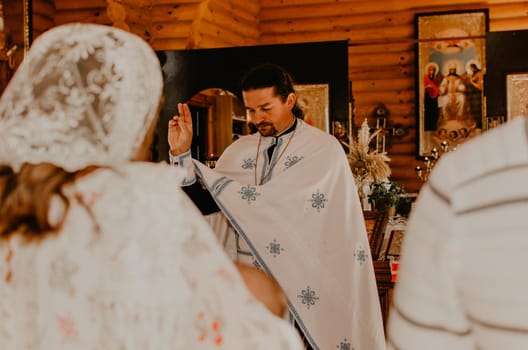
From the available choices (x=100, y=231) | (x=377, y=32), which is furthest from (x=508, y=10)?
(x=100, y=231)

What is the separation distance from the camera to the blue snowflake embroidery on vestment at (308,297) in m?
3.99

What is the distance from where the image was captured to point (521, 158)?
0.95m

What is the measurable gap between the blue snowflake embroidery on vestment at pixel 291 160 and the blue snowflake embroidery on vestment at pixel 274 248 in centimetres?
43

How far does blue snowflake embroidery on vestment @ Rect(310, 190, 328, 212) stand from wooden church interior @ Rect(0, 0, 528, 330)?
0.54 meters

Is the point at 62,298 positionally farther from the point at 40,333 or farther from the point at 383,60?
the point at 383,60

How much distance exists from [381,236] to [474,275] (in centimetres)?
351

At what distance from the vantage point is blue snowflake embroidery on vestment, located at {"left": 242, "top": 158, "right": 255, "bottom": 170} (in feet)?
13.8

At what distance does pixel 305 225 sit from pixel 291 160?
0.37 metres

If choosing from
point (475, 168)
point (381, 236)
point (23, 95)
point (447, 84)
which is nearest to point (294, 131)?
point (381, 236)

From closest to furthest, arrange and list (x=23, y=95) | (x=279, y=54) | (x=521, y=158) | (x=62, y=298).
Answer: (x=521, y=158), (x=62, y=298), (x=23, y=95), (x=279, y=54)

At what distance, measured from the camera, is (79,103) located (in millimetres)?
1528

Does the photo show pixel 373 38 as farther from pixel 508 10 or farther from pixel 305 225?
pixel 305 225

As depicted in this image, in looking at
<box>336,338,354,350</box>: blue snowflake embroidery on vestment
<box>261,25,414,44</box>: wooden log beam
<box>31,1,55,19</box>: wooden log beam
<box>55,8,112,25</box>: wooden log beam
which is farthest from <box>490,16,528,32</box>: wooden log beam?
<box>336,338,354,350</box>: blue snowflake embroidery on vestment

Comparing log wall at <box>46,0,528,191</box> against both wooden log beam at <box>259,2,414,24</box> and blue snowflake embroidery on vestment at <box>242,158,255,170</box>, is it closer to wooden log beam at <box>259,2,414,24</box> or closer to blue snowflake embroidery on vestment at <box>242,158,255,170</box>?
wooden log beam at <box>259,2,414,24</box>
